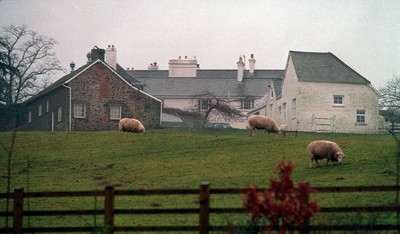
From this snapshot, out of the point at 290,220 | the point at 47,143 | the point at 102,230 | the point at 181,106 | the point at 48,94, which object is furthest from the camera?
the point at 181,106

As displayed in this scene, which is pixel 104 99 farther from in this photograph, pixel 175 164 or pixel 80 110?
pixel 175 164

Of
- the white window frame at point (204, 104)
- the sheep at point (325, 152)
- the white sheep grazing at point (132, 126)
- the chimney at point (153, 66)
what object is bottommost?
the sheep at point (325, 152)

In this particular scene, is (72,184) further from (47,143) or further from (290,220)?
(290,220)

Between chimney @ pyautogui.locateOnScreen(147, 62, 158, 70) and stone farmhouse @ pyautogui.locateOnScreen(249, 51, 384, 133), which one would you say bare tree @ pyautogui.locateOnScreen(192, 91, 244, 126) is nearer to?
stone farmhouse @ pyautogui.locateOnScreen(249, 51, 384, 133)

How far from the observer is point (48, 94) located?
214 feet

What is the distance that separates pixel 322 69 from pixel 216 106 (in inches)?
601

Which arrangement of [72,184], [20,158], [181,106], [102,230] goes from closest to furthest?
[102,230] < [72,184] < [20,158] < [181,106]

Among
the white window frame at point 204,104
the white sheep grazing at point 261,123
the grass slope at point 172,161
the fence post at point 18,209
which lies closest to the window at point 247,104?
the white window frame at point 204,104

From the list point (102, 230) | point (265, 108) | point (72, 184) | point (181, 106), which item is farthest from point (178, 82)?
point (102, 230)

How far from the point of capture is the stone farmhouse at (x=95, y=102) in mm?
61312

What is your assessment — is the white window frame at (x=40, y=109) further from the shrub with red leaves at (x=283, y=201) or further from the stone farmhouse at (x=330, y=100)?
the shrub with red leaves at (x=283, y=201)

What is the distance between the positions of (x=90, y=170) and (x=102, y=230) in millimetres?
16967

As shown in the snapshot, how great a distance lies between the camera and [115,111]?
207 ft

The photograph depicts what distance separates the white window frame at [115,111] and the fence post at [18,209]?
1975 inches
